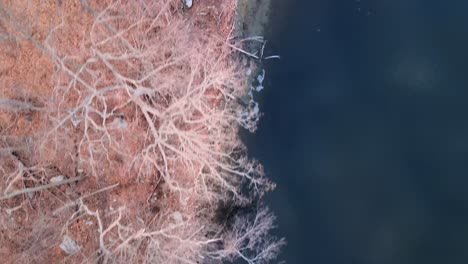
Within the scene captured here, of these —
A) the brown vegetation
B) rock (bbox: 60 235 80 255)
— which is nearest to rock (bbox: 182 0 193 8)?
the brown vegetation

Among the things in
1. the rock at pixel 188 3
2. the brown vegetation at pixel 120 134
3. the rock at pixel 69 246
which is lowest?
the rock at pixel 69 246

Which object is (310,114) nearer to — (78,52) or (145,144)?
(145,144)

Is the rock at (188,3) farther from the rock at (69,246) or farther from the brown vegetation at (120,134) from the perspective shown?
the rock at (69,246)

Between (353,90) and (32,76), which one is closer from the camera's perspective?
(32,76)

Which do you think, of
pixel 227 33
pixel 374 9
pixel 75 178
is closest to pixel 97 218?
pixel 75 178

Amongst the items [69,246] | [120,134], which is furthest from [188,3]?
[69,246]

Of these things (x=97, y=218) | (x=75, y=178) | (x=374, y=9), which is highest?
(x=374, y=9)

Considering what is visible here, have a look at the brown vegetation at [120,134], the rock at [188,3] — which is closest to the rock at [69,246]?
the brown vegetation at [120,134]

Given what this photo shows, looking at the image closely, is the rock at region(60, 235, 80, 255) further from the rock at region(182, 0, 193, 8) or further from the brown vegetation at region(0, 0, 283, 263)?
the rock at region(182, 0, 193, 8)
